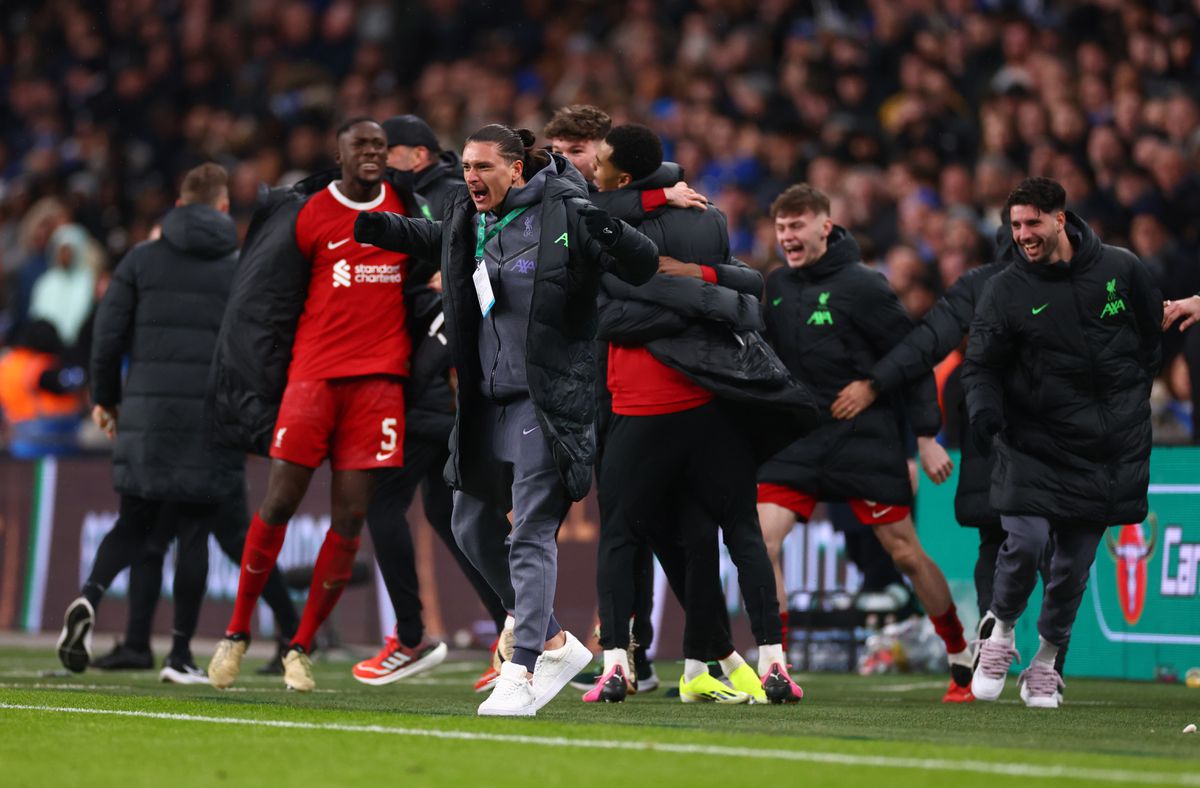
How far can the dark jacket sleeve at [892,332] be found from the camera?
29.4 feet

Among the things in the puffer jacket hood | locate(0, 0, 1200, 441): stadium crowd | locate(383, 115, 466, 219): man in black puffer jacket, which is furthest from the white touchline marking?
locate(0, 0, 1200, 441): stadium crowd

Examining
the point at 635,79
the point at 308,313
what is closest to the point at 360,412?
the point at 308,313

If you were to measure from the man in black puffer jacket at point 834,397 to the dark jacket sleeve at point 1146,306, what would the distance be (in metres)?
1.15

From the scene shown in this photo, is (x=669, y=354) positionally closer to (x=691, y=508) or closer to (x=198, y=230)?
(x=691, y=508)

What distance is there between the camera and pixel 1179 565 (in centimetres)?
1015

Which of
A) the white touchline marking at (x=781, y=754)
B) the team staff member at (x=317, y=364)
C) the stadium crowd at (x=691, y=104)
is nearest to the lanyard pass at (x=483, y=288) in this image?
the team staff member at (x=317, y=364)

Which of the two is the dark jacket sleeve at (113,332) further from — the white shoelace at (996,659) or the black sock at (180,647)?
the white shoelace at (996,659)

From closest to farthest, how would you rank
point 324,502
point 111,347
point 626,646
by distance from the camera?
1. point 626,646
2. point 111,347
3. point 324,502

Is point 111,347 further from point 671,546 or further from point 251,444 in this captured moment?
point 671,546

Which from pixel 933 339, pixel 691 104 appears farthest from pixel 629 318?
pixel 691 104

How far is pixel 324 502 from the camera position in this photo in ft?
43.7

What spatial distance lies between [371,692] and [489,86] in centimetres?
1175

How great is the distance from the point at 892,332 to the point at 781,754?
3672 millimetres

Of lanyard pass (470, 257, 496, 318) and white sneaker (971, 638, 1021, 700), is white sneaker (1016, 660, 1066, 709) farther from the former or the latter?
lanyard pass (470, 257, 496, 318)
